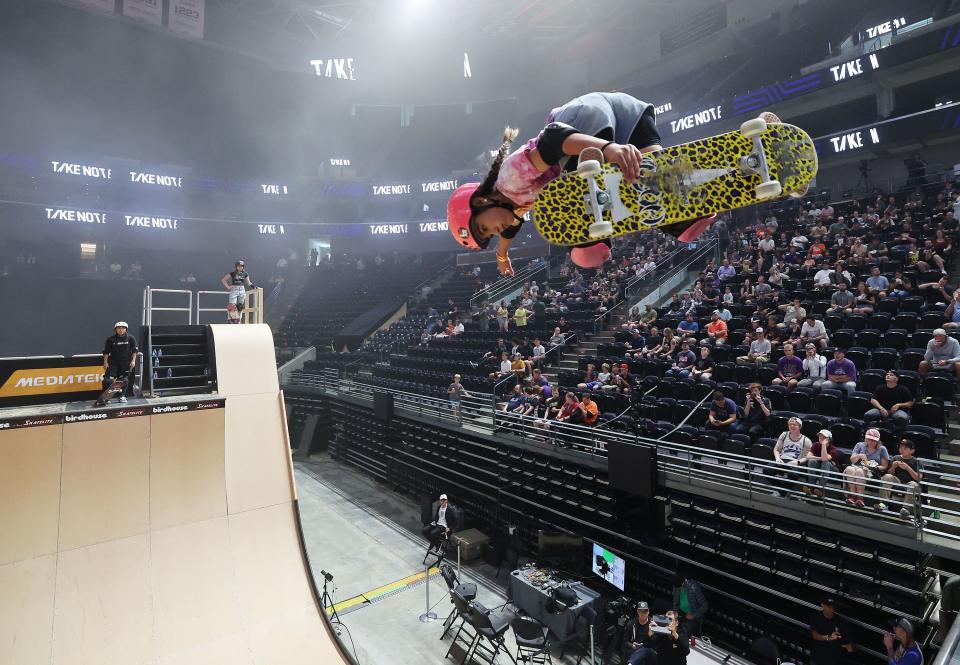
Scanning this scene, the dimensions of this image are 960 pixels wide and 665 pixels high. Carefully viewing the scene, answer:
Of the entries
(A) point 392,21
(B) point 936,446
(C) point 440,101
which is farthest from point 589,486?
(C) point 440,101

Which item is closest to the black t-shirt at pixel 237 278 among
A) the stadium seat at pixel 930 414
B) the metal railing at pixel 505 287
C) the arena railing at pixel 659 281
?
the arena railing at pixel 659 281

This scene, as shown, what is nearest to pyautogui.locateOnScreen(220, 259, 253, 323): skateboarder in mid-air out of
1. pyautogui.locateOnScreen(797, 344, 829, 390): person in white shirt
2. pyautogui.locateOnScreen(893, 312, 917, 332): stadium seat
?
pyautogui.locateOnScreen(797, 344, 829, 390): person in white shirt

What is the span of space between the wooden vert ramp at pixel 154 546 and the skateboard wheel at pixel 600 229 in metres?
5.68

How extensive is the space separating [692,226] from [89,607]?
6.24 m

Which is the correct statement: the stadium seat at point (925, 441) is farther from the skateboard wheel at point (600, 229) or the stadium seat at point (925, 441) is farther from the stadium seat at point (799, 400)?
the skateboard wheel at point (600, 229)

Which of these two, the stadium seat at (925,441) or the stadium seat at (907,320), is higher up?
the stadium seat at (907,320)

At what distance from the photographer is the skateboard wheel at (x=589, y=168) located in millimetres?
1442

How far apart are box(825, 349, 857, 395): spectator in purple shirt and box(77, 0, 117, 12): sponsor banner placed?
1177 inches

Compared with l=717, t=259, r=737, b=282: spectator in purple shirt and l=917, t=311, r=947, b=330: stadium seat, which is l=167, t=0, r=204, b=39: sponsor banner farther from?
l=917, t=311, r=947, b=330: stadium seat

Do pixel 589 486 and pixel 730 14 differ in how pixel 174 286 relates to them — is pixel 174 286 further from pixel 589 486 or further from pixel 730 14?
pixel 730 14

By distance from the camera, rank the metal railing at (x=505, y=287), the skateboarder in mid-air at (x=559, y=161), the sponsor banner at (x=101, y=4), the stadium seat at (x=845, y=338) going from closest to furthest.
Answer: the skateboarder in mid-air at (x=559, y=161)
the stadium seat at (x=845, y=338)
the metal railing at (x=505, y=287)
the sponsor banner at (x=101, y=4)

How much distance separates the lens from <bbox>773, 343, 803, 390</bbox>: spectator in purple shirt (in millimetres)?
7926

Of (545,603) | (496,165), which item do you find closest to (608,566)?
(545,603)

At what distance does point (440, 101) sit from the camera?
3241 centimetres
